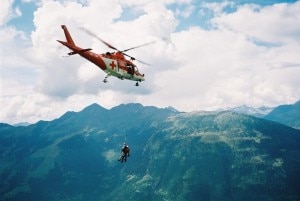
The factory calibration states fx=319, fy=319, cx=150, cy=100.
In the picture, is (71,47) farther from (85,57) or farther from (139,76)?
(139,76)

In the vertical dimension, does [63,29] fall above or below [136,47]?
above

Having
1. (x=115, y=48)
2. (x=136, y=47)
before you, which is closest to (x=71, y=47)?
(x=115, y=48)

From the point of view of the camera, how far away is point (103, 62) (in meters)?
53.0

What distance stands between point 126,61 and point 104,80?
872 centimetres

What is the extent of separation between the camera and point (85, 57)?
5353 centimetres

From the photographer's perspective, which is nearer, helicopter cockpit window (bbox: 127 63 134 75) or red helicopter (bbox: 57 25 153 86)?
red helicopter (bbox: 57 25 153 86)

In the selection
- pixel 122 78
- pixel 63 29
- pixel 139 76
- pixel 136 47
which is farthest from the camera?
pixel 139 76

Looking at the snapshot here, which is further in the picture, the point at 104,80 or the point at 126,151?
the point at 126,151

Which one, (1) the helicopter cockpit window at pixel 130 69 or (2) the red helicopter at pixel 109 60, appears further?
(1) the helicopter cockpit window at pixel 130 69

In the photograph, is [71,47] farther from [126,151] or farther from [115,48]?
[126,151]

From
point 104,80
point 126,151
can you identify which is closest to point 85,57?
point 104,80

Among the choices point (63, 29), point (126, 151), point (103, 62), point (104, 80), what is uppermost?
point (63, 29)

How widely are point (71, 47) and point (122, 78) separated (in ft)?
34.5

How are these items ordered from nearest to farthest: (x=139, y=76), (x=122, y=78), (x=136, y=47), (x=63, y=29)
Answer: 1. (x=136, y=47)
2. (x=63, y=29)
3. (x=122, y=78)
4. (x=139, y=76)
